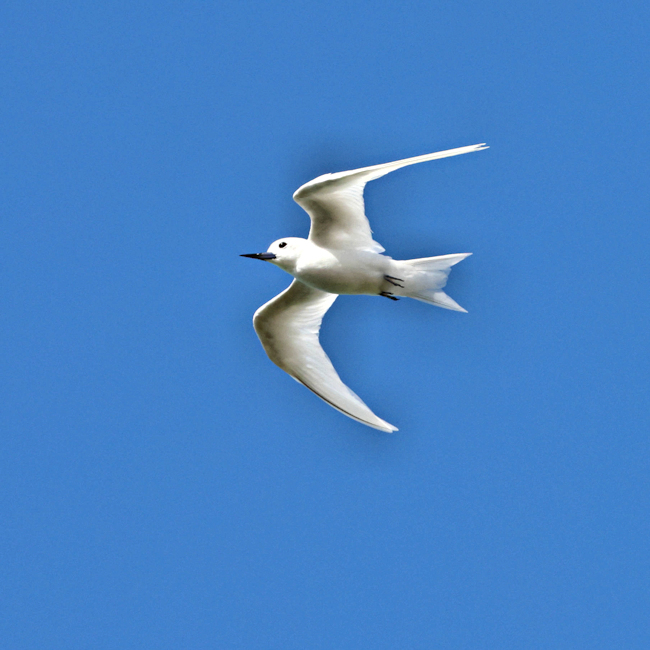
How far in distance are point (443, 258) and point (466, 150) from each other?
1.69 m

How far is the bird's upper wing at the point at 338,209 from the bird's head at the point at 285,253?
0.55ft

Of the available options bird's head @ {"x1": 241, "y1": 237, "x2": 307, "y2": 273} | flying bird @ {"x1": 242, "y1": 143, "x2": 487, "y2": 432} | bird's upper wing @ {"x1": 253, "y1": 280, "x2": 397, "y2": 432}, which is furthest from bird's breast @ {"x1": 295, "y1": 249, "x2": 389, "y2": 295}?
bird's upper wing @ {"x1": 253, "y1": 280, "x2": 397, "y2": 432}

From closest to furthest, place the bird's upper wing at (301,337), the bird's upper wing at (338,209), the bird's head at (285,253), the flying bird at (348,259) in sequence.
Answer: the bird's upper wing at (338,209) < the flying bird at (348,259) < the bird's head at (285,253) < the bird's upper wing at (301,337)

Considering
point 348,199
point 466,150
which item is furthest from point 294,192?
point 466,150

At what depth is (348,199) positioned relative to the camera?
9977mm

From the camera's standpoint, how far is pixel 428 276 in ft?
32.7

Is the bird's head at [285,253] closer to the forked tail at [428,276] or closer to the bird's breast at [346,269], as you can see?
the bird's breast at [346,269]

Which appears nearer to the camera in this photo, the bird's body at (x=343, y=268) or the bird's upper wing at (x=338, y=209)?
the bird's upper wing at (x=338, y=209)

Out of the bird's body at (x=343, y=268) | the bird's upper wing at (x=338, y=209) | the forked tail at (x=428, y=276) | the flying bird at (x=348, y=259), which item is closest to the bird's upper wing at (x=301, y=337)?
the flying bird at (x=348, y=259)

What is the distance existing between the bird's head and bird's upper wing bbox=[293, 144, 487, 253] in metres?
0.17

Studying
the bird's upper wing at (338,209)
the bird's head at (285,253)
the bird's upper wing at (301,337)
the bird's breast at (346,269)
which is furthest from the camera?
the bird's upper wing at (301,337)

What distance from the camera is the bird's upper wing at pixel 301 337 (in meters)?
11.0

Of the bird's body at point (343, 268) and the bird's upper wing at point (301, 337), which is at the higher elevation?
the bird's body at point (343, 268)

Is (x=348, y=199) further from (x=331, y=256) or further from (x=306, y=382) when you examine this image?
(x=306, y=382)
